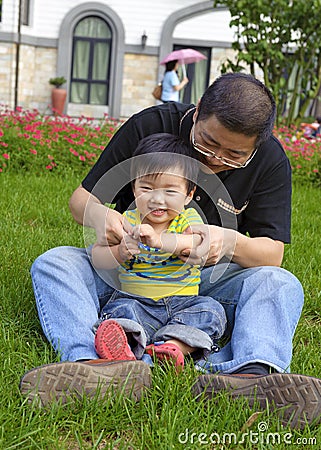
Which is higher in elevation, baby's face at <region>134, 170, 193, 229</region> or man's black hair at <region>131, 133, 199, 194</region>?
man's black hair at <region>131, 133, 199, 194</region>

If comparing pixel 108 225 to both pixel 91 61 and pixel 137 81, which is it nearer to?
pixel 137 81

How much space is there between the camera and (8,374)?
6.71ft

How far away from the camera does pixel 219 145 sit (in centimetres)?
227

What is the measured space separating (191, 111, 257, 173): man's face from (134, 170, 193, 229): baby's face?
125 mm

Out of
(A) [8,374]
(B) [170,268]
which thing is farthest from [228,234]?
(A) [8,374]

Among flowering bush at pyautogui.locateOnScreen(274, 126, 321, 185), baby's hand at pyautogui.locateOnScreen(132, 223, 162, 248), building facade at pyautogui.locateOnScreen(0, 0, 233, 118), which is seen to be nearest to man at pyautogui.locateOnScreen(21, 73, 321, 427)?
baby's hand at pyautogui.locateOnScreen(132, 223, 162, 248)

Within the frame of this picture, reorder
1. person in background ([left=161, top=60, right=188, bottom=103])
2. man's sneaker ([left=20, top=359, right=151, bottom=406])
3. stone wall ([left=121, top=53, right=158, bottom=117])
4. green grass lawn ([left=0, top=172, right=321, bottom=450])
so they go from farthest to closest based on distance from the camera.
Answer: stone wall ([left=121, top=53, right=158, bottom=117]) → person in background ([left=161, top=60, right=188, bottom=103]) → man's sneaker ([left=20, top=359, right=151, bottom=406]) → green grass lawn ([left=0, top=172, right=321, bottom=450])

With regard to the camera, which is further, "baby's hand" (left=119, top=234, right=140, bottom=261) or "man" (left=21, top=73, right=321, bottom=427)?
"baby's hand" (left=119, top=234, right=140, bottom=261)

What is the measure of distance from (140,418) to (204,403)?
19cm

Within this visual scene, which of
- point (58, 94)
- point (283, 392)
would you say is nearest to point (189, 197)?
point (283, 392)

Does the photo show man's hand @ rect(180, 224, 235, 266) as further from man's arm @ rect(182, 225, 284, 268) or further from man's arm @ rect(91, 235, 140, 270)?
man's arm @ rect(91, 235, 140, 270)

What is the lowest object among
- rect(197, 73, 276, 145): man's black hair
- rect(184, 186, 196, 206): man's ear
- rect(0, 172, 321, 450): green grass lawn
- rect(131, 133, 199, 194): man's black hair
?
rect(0, 172, 321, 450): green grass lawn

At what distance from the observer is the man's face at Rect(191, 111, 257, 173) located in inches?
87.9

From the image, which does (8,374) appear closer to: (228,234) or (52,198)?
(228,234)
